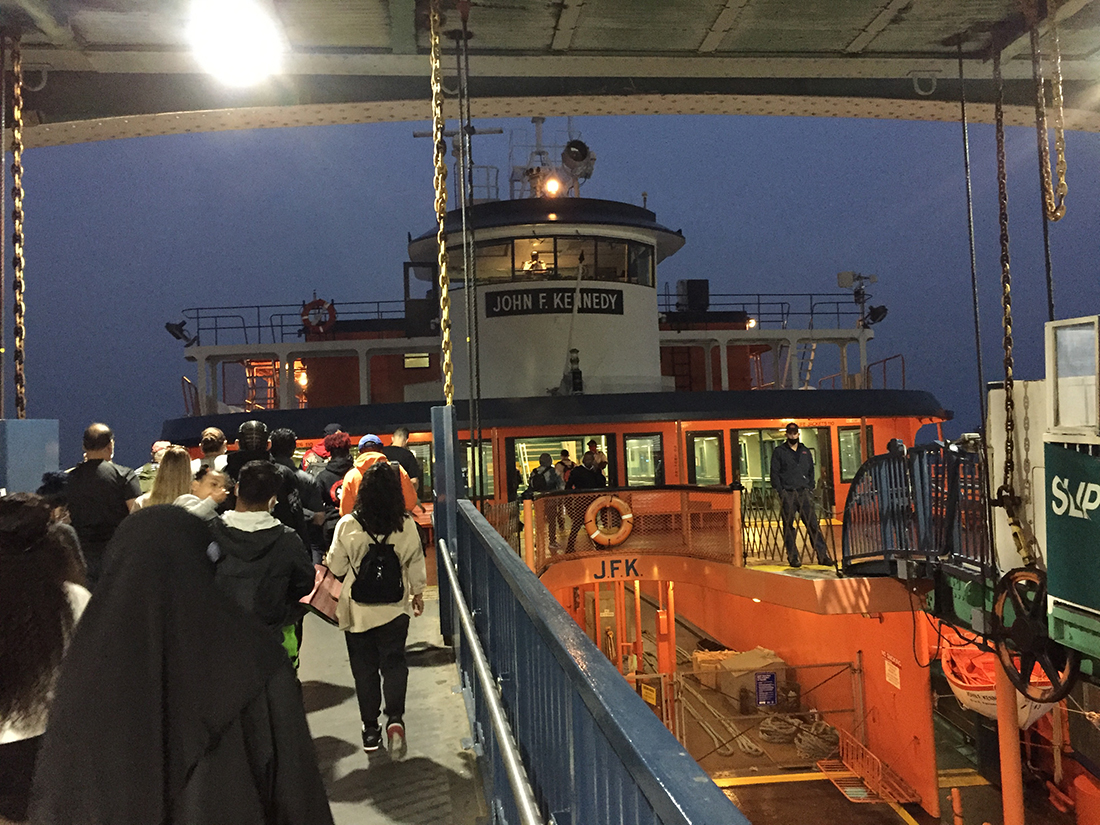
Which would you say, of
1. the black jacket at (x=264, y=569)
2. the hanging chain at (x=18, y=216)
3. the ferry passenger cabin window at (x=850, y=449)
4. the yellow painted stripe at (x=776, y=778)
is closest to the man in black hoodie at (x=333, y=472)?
the hanging chain at (x=18, y=216)

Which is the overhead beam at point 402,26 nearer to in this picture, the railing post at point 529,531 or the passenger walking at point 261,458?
the passenger walking at point 261,458

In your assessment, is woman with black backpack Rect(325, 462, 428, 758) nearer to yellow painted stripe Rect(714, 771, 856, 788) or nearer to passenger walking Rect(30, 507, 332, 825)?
passenger walking Rect(30, 507, 332, 825)

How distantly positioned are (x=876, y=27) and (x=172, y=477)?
6.08m

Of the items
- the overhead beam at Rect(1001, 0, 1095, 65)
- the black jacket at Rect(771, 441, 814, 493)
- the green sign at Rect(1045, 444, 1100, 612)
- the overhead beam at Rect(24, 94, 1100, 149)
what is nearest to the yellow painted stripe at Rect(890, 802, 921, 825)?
the black jacket at Rect(771, 441, 814, 493)

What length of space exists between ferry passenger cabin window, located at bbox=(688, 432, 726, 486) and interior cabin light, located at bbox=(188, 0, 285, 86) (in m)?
14.4

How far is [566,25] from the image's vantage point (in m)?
5.80

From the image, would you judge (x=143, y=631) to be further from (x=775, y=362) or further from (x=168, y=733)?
(x=775, y=362)

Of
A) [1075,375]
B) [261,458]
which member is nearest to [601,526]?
[1075,375]

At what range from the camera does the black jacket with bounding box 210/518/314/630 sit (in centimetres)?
362

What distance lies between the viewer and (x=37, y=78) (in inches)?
246

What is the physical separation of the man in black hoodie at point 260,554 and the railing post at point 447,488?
1.61m

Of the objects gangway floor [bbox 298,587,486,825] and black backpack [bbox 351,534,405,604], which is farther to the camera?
black backpack [bbox 351,534,405,604]

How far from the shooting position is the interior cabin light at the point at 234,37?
17.4 ft

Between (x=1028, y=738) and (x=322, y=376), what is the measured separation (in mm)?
19357
